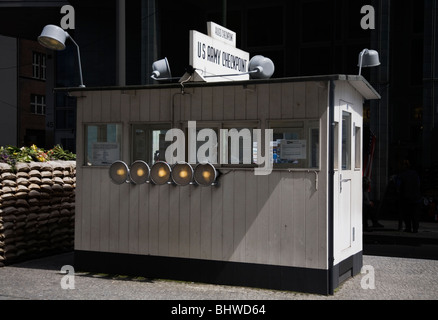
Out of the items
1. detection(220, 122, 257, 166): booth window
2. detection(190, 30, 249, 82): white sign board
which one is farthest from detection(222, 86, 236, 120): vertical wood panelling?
detection(190, 30, 249, 82): white sign board

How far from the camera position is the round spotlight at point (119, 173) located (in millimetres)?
9188

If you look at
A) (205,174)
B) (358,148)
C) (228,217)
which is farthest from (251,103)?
(358,148)

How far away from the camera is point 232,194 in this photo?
28.5 feet

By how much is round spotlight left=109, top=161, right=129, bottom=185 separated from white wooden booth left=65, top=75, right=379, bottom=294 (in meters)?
0.16

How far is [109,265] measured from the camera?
372 inches

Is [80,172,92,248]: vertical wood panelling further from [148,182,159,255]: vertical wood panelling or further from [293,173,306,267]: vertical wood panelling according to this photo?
[293,173,306,267]: vertical wood panelling

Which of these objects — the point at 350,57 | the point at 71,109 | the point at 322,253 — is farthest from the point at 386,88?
the point at 71,109

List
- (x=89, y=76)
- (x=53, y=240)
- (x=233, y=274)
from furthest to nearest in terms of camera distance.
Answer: (x=89, y=76) < (x=53, y=240) < (x=233, y=274)

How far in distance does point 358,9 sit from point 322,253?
63.1 ft

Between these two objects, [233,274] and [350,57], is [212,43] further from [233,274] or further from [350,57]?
[350,57]

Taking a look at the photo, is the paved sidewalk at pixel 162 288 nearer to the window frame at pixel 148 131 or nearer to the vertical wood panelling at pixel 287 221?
the vertical wood panelling at pixel 287 221

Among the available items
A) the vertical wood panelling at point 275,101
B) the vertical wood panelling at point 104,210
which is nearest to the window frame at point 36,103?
the vertical wood panelling at point 104,210

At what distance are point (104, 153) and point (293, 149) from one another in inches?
118

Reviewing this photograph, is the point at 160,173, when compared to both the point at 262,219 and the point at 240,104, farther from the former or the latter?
the point at 262,219
